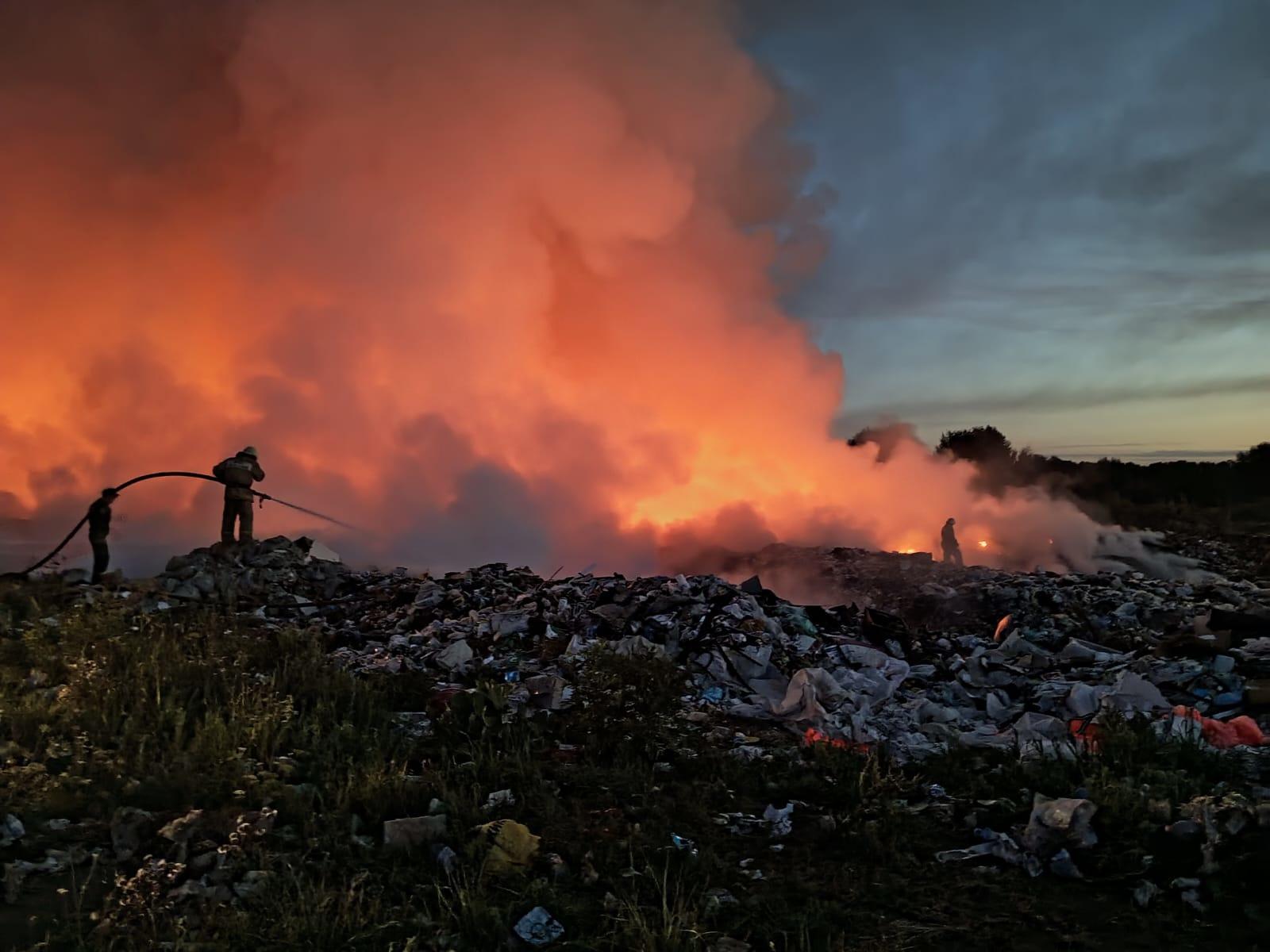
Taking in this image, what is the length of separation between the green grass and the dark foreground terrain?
0.7 inches

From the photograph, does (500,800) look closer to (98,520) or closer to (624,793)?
(624,793)

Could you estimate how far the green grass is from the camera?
297cm

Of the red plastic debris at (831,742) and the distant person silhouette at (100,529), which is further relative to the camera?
the distant person silhouette at (100,529)

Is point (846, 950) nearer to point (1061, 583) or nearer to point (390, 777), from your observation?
point (390, 777)

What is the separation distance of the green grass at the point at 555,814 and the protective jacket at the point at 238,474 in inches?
244

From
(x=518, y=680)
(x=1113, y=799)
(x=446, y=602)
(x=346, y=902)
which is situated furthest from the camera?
(x=446, y=602)

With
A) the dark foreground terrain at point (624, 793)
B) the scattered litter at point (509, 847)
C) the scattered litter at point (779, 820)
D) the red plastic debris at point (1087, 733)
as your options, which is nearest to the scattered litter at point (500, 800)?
the dark foreground terrain at point (624, 793)

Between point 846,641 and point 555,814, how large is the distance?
483 centimetres

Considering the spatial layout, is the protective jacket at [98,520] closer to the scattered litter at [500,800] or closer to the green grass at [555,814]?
the green grass at [555,814]

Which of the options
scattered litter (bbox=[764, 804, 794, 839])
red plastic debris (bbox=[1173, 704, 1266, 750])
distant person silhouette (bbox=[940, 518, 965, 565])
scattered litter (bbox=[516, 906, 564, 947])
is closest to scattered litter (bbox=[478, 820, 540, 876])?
scattered litter (bbox=[516, 906, 564, 947])

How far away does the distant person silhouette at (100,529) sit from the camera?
1055cm

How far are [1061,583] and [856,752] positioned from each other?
26.5 feet

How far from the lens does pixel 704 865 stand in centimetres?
351

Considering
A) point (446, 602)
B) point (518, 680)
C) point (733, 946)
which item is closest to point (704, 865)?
point (733, 946)
